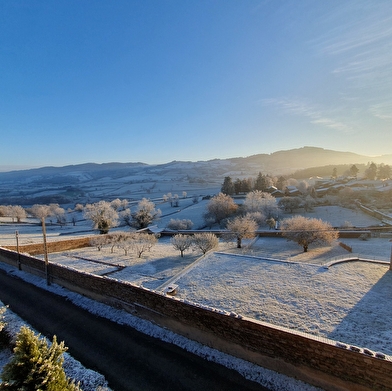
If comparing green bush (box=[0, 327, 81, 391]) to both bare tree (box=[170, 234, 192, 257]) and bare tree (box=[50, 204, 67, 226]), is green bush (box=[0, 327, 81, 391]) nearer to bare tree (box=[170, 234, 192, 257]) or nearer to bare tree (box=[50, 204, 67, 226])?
bare tree (box=[170, 234, 192, 257])

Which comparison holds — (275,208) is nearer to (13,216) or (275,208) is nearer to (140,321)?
(140,321)

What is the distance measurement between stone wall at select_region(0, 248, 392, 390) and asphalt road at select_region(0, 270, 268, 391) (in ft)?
2.67

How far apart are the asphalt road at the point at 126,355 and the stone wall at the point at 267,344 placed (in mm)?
815

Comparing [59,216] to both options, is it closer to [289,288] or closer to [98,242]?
[98,242]

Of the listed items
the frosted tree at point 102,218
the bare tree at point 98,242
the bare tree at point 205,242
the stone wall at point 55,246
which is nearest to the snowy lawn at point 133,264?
the bare tree at point 98,242

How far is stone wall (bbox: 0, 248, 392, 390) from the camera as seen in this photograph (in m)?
6.38

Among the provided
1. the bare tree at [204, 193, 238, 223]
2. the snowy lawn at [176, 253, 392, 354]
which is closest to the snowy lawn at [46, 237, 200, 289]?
the snowy lawn at [176, 253, 392, 354]

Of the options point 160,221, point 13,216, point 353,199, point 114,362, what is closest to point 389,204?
point 353,199

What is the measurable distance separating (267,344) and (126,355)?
5249 mm

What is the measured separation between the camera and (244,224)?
32.8 meters

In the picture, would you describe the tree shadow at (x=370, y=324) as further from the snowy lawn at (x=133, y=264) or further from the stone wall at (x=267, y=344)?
the snowy lawn at (x=133, y=264)

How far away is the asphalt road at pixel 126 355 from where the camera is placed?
7.48m

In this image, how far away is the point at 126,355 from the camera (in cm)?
875

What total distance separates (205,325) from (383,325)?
7.98 m
